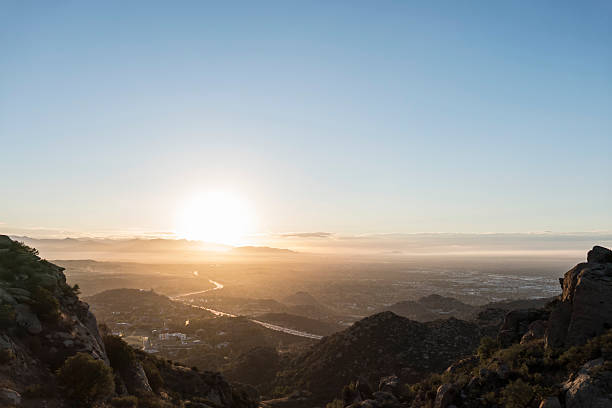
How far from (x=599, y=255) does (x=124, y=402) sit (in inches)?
1134

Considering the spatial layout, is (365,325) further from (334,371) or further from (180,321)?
(180,321)

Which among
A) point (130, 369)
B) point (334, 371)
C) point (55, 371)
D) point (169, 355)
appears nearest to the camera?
point (55, 371)

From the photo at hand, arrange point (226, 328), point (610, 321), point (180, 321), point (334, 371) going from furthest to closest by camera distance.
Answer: point (180, 321) → point (226, 328) → point (334, 371) → point (610, 321)

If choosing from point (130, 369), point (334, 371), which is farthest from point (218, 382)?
point (334, 371)

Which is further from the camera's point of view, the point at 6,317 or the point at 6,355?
the point at 6,317

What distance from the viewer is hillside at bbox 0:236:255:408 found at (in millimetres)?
15836

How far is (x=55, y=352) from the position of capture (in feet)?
60.2

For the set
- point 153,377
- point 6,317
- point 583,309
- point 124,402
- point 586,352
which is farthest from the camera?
point 153,377

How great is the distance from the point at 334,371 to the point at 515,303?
264 feet

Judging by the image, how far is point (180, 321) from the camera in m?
121

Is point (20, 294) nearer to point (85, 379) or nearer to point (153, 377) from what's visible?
point (85, 379)

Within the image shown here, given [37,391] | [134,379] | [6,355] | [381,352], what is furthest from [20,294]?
[381,352]

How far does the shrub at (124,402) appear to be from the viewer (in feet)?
58.4

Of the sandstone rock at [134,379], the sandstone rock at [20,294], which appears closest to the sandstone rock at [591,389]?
the sandstone rock at [134,379]
